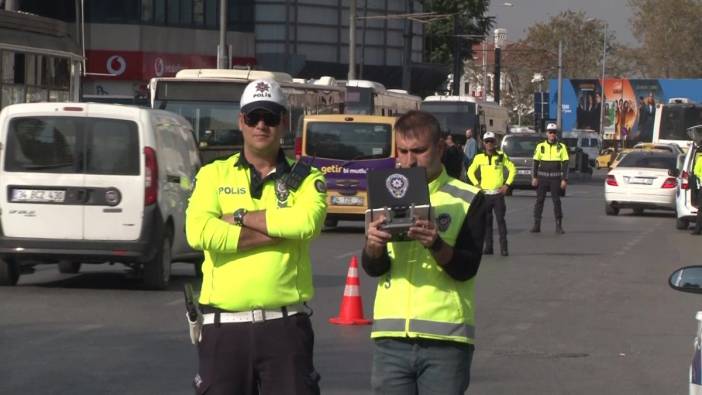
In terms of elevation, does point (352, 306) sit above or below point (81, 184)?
below

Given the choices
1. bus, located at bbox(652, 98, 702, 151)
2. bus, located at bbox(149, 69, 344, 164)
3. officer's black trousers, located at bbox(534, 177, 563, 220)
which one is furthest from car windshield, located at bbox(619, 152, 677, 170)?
bus, located at bbox(652, 98, 702, 151)

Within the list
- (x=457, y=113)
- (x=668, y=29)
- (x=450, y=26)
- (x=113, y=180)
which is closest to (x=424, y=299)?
(x=113, y=180)

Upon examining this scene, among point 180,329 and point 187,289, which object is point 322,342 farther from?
point 187,289

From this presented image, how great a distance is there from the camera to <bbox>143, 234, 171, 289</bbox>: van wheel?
1593cm

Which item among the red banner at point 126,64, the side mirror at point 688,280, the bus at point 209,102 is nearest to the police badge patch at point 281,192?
the side mirror at point 688,280

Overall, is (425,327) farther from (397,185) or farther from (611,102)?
(611,102)

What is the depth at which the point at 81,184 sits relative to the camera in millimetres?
15703

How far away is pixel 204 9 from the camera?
6500 centimetres

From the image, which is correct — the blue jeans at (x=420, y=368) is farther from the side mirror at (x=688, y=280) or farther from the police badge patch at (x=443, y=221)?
the side mirror at (x=688, y=280)

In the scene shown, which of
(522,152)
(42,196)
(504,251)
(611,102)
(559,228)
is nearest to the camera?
(42,196)

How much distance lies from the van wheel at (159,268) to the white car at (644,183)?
20.4 meters

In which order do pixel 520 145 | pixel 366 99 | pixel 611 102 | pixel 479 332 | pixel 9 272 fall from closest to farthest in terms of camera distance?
pixel 479 332 → pixel 9 272 → pixel 366 99 → pixel 520 145 → pixel 611 102

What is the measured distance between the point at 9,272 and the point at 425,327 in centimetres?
1104

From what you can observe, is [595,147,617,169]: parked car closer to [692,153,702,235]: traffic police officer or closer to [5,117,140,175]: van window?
[692,153,702,235]: traffic police officer
